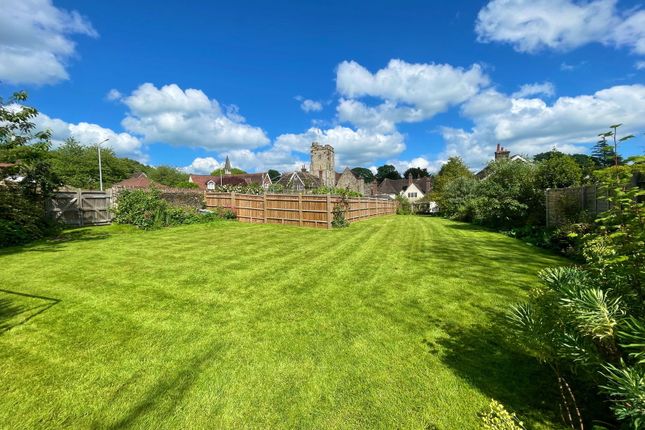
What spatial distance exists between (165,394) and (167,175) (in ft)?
236

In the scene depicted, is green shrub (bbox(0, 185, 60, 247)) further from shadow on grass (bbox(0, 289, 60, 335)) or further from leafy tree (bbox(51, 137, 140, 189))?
leafy tree (bbox(51, 137, 140, 189))

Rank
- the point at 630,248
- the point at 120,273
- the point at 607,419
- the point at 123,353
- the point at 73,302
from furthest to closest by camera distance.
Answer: the point at 120,273 → the point at 73,302 → the point at 123,353 → the point at 607,419 → the point at 630,248

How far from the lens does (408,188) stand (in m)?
62.0

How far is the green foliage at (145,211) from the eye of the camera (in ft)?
46.9

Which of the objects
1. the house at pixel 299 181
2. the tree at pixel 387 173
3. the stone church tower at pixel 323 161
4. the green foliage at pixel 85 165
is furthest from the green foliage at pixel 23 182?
the tree at pixel 387 173

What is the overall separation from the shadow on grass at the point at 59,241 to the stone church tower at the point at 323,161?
33.2 m

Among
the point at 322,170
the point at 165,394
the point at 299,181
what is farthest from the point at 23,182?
the point at 322,170

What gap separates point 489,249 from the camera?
970 centimetres

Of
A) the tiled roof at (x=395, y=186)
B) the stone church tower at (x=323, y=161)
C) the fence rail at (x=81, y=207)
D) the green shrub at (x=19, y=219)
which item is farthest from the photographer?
the tiled roof at (x=395, y=186)

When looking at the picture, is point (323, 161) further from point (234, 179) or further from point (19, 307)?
point (19, 307)

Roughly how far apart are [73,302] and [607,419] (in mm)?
6452

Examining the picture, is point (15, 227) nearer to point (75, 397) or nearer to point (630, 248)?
point (75, 397)

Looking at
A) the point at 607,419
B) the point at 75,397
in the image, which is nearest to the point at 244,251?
the point at 75,397

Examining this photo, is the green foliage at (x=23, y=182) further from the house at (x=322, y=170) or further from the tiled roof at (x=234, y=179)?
the tiled roof at (x=234, y=179)
